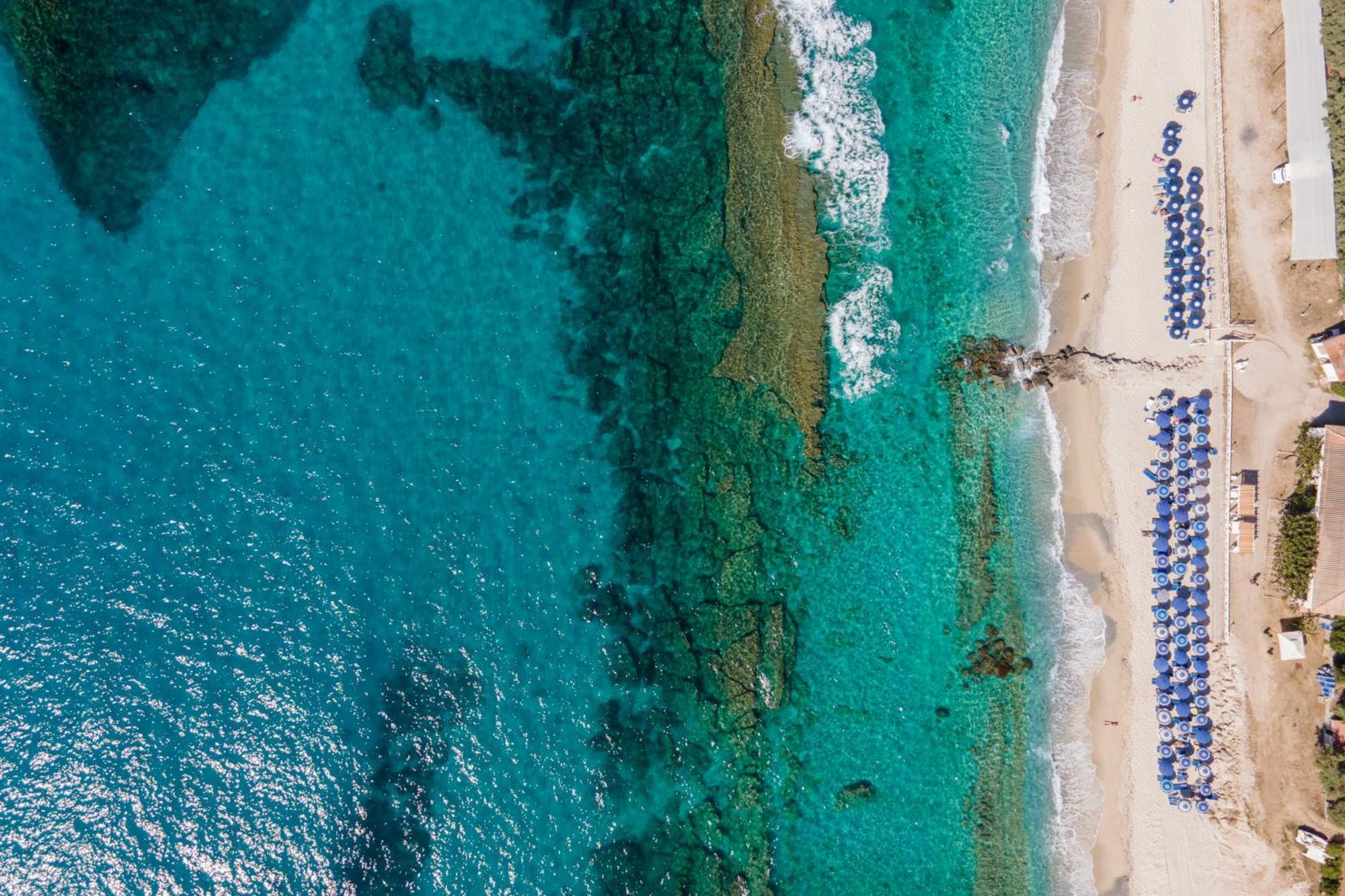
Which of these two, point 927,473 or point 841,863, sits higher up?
point 927,473

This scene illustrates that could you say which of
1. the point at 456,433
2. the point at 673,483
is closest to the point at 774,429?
the point at 673,483

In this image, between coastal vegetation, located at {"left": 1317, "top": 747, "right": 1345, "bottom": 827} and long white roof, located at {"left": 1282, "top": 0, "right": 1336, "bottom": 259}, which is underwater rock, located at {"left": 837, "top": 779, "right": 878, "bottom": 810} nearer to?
coastal vegetation, located at {"left": 1317, "top": 747, "right": 1345, "bottom": 827}

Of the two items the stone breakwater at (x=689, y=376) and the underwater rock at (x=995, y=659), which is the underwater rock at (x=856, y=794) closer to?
the stone breakwater at (x=689, y=376)

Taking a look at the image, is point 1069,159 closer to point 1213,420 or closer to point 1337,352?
point 1213,420

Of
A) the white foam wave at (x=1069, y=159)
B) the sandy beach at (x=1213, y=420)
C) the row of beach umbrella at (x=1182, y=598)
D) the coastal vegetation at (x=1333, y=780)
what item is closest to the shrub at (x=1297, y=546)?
the sandy beach at (x=1213, y=420)

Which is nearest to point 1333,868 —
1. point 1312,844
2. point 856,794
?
point 1312,844

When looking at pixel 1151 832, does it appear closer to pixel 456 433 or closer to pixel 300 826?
pixel 456 433

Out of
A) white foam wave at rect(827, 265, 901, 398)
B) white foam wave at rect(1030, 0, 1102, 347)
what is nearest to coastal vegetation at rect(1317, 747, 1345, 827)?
white foam wave at rect(1030, 0, 1102, 347)
